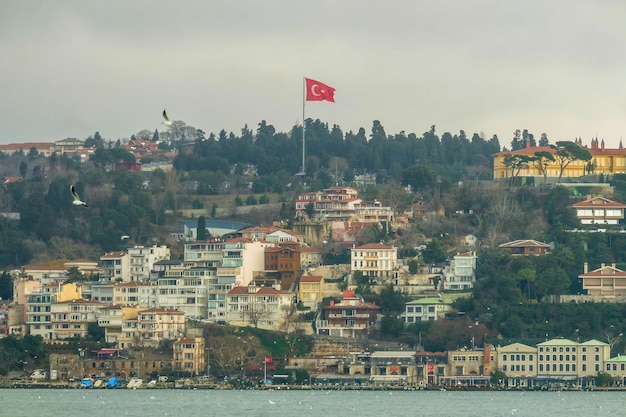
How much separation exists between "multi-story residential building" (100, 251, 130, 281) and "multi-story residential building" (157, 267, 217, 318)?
3.98 meters

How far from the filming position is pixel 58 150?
14100 centimetres

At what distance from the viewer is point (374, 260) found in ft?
302

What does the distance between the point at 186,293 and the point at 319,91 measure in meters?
11.6

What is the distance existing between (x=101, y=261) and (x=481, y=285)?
18.9m

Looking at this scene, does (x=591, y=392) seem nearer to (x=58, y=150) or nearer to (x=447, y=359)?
(x=447, y=359)

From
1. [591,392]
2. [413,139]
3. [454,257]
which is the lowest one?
[591,392]

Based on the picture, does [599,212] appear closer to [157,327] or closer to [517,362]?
[517,362]

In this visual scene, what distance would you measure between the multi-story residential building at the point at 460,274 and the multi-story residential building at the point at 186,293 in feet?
33.6

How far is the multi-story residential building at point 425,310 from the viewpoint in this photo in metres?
87.2

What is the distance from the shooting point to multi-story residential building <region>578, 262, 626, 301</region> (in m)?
88.6

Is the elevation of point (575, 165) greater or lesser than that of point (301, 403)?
greater

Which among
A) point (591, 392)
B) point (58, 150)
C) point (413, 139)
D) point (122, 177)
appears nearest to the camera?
point (591, 392)

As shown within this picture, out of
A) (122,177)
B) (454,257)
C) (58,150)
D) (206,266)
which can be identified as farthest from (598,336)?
(58,150)

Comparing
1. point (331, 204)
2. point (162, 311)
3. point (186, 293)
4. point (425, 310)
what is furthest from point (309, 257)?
point (162, 311)
